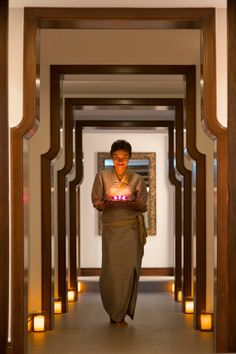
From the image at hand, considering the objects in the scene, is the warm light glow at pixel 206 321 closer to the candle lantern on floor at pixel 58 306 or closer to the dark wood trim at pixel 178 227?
the candle lantern on floor at pixel 58 306

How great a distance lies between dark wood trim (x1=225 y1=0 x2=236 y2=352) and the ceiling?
0.98 m

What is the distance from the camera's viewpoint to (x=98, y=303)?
909 cm

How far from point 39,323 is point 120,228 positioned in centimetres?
A: 105

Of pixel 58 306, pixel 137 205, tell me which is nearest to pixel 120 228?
pixel 137 205

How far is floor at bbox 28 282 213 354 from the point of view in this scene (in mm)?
5750

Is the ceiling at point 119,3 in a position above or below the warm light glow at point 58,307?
above

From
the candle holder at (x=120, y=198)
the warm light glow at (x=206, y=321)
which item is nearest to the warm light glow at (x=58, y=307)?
the candle holder at (x=120, y=198)

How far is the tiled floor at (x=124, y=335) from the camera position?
575 cm

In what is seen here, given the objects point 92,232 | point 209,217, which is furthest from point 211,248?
point 92,232

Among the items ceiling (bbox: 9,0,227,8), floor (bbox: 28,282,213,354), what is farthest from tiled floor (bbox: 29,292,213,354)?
ceiling (bbox: 9,0,227,8)

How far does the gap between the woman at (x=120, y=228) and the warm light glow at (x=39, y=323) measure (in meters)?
0.60

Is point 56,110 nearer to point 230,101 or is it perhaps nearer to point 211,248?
point 211,248

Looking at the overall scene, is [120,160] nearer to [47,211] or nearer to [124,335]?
[47,211]

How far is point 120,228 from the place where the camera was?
6.81 metres
